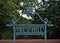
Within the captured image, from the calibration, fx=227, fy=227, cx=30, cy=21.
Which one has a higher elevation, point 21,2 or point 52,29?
point 21,2

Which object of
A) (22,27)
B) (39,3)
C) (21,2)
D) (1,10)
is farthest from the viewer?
(21,2)

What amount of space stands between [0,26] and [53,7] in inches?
122

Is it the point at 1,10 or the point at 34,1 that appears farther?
the point at 34,1

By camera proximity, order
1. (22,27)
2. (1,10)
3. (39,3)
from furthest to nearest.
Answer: (39,3)
(1,10)
(22,27)

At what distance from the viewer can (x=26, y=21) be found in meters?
14.4

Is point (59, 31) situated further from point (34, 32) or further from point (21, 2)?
point (21, 2)

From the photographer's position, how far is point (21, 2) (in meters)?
15.2

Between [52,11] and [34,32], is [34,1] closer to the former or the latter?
[52,11]

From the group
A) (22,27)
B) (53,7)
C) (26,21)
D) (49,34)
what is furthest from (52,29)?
(22,27)

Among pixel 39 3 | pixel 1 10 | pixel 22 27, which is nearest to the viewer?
pixel 22 27

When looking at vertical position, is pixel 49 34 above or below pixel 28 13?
below

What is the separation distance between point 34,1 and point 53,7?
251 centimetres

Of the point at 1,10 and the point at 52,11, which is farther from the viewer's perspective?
the point at 52,11

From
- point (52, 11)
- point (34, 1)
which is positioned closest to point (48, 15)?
point (52, 11)
